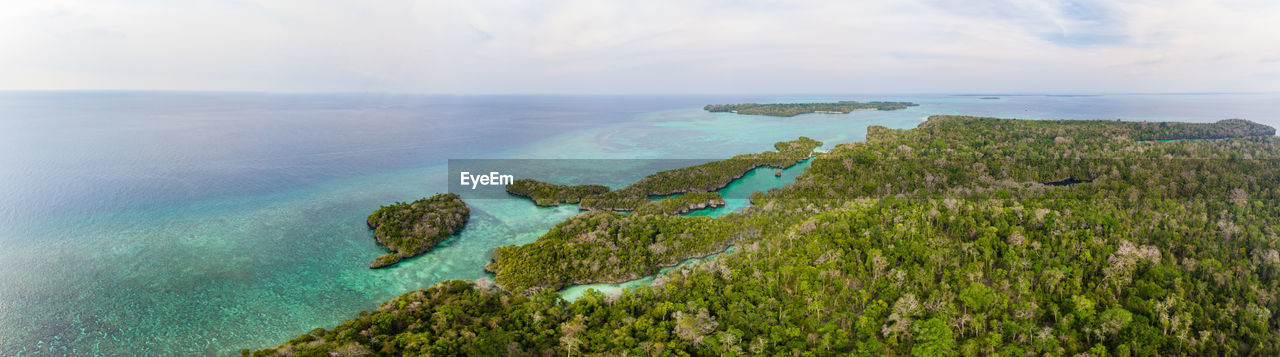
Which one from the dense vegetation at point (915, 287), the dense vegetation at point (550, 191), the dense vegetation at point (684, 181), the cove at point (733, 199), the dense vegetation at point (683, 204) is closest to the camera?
the dense vegetation at point (915, 287)

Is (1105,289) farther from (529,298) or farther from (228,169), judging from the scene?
(228,169)

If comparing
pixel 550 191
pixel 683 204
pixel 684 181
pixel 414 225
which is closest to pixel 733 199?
pixel 684 181

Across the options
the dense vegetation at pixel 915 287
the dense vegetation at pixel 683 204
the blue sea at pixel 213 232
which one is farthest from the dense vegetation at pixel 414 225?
the dense vegetation at pixel 683 204

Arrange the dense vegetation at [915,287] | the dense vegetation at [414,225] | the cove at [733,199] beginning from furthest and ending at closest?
the dense vegetation at [414,225], the cove at [733,199], the dense vegetation at [915,287]

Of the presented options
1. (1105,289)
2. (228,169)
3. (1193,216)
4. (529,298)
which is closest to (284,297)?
(529,298)

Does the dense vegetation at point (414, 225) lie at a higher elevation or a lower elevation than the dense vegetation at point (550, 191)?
lower

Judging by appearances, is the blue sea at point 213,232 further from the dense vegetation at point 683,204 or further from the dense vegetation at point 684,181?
the dense vegetation at point 683,204

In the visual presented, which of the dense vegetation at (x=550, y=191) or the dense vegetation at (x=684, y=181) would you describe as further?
the dense vegetation at (x=550, y=191)
